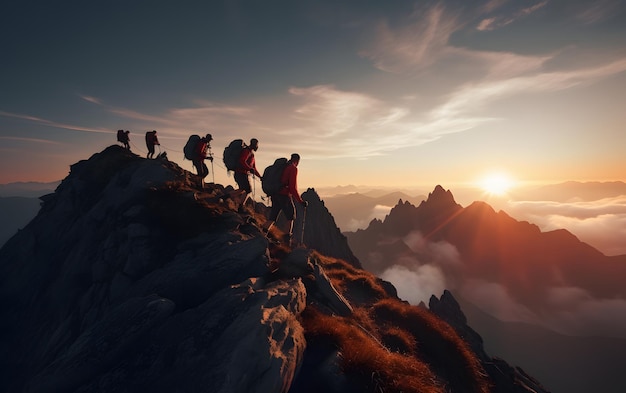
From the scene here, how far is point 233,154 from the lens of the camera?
21766 millimetres

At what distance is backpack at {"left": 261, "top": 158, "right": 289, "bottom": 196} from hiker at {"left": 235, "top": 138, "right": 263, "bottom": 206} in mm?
1222

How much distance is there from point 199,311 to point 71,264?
18.3m

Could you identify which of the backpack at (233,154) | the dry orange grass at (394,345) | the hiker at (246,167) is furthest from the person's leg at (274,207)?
the dry orange grass at (394,345)

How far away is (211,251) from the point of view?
1381 cm

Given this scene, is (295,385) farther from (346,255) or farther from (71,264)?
(346,255)

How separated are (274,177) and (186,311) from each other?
1050 cm

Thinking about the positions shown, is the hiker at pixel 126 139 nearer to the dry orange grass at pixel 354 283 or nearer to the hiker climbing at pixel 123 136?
the hiker climbing at pixel 123 136

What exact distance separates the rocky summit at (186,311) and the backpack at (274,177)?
237cm

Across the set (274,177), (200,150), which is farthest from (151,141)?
(274,177)

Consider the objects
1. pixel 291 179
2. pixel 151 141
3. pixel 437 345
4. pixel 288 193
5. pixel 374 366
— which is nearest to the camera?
pixel 374 366

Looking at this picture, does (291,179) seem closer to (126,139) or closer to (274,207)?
(274,207)

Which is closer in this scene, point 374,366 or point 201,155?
point 374,366

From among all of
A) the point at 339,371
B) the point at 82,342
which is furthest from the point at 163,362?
the point at 339,371

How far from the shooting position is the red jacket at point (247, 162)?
67.1 feet
